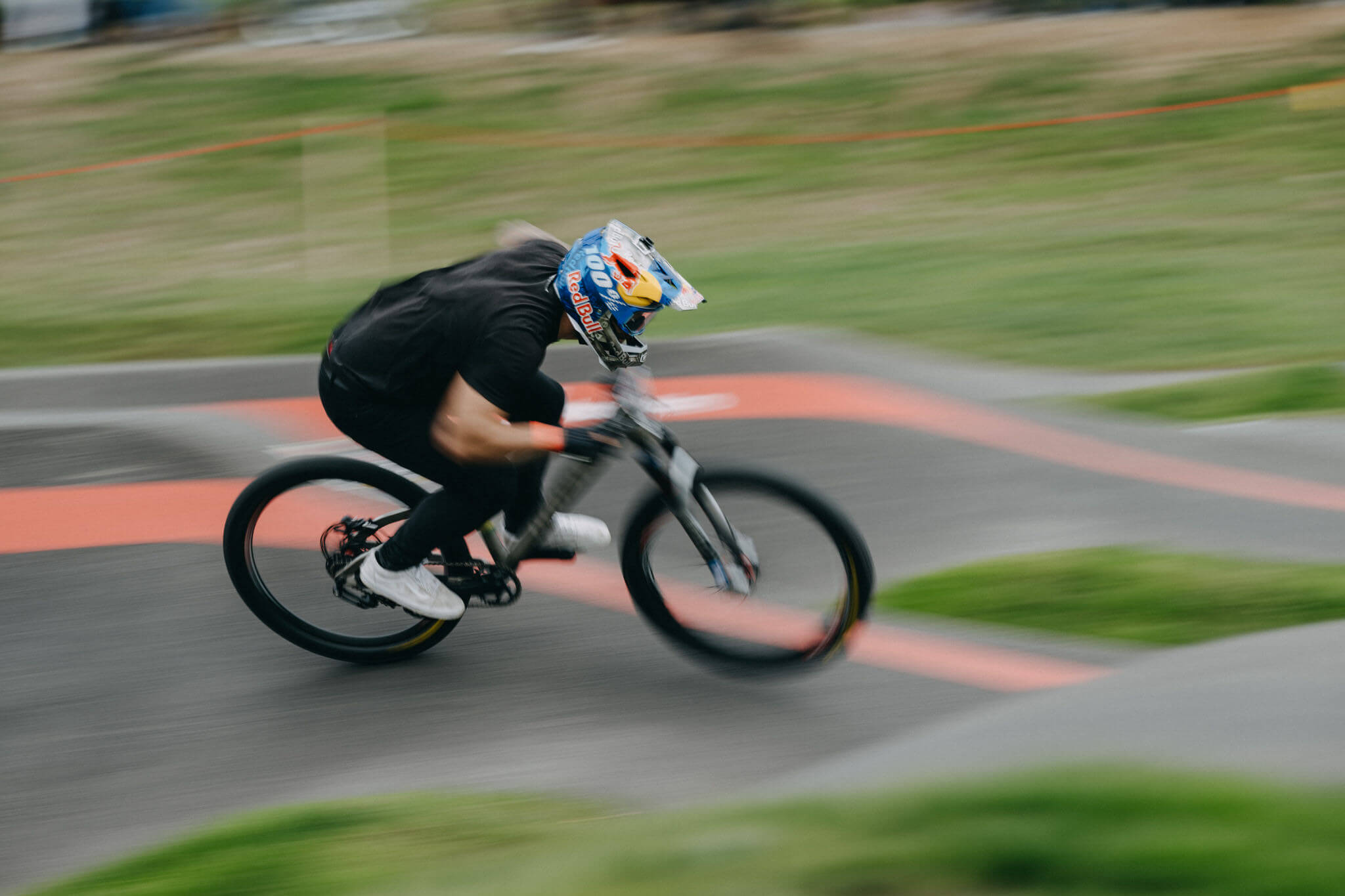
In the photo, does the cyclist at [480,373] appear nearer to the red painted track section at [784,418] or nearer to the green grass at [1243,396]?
the red painted track section at [784,418]

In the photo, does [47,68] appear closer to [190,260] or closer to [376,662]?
[190,260]

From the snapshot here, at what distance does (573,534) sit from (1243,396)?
4355mm

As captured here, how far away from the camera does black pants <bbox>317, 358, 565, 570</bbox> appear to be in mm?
4410

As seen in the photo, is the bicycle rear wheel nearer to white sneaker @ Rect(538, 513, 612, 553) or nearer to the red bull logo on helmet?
white sneaker @ Rect(538, 513, 612, 553)

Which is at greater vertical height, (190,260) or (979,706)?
(979,706)

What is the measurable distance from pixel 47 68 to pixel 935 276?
14161 mm

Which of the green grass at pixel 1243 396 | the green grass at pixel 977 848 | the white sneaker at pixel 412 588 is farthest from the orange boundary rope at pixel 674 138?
the green grass at pixel 977 848

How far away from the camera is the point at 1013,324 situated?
9.15 metres

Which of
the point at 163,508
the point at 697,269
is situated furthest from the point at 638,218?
the point at 163,508

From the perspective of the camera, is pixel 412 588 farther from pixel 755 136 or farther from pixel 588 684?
pixel 755 136

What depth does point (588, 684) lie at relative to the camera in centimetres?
467

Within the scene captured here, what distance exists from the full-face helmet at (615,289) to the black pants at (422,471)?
426mm

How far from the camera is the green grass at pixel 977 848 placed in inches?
98.7

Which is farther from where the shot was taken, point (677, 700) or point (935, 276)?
point (935, 276)
